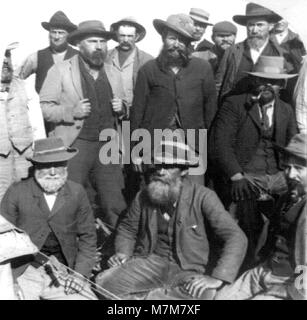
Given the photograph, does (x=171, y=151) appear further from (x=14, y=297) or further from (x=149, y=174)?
(x=14, y=297)

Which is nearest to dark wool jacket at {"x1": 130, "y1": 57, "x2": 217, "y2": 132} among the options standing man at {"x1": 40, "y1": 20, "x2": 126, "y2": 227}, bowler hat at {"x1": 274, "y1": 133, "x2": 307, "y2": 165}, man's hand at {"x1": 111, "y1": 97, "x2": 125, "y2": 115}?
man's hand at {"x1": 111, "y1": 97, "x2": 125, "y2": 115}

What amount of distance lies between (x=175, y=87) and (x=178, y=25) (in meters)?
0.57

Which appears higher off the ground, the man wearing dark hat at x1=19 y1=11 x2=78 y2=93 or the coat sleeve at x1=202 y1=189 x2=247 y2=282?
the man wearing dark hat at x1=19 y1=11 x2=78 y2=93

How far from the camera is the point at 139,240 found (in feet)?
26.9

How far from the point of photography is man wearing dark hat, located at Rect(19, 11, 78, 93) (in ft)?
29.3

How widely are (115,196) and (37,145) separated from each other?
34.5 inches

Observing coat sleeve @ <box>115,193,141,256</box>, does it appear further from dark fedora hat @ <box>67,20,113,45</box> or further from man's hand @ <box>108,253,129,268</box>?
dark fedora hat @ <box>67,20,113,45</box>

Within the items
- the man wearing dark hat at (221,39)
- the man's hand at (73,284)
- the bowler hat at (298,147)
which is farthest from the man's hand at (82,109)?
the bowler hat at (298,147)

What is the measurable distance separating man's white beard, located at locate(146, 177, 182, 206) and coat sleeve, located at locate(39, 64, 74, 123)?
117 cm

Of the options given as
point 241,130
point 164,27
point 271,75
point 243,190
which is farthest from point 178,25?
point 243,190

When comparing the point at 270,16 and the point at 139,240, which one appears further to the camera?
the point at 270,16
